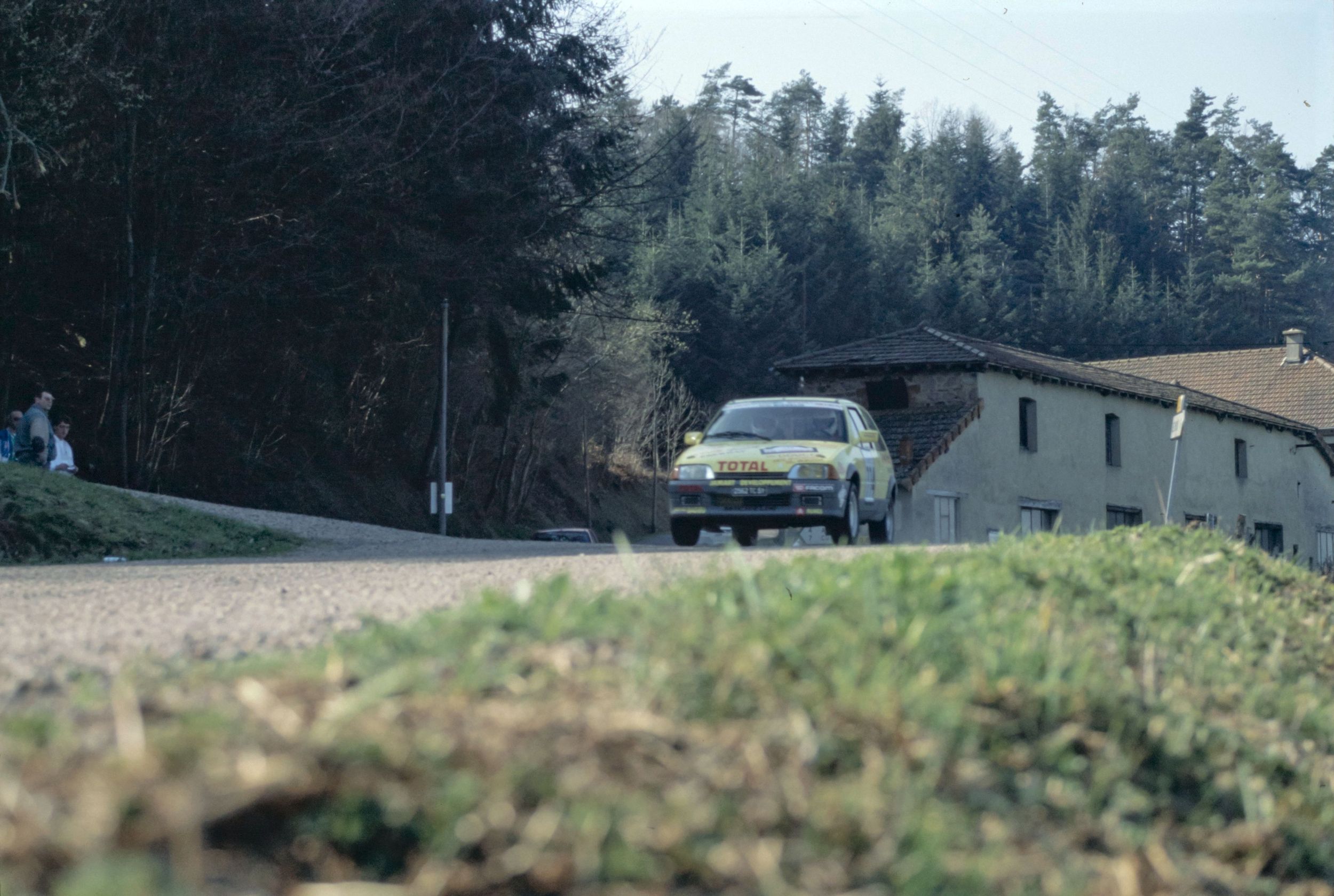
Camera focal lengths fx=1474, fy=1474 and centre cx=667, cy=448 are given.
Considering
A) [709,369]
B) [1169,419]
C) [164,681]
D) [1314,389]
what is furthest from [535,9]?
[1314,389]

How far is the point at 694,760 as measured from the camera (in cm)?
350

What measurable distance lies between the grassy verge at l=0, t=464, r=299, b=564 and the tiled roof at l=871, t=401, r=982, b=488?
17642 millimetres

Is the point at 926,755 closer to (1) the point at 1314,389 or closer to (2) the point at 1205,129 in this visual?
(1) the point at 1314,389

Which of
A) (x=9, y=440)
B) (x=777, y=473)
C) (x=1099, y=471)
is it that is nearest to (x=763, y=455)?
(x=777, y=473)

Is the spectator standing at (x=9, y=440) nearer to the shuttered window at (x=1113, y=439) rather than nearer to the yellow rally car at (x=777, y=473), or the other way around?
the yellow rally car at (x=777, y=473)

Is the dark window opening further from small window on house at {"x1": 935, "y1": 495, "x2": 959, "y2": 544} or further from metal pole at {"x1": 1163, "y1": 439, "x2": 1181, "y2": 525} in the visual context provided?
metal pole at {"x1": 1163, "y1": 439, "x2": 1181, "y2": 525}

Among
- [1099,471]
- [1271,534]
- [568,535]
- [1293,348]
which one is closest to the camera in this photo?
[568,535]

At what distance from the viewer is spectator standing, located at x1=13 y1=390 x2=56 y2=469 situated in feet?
65.3

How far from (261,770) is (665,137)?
1328 inches

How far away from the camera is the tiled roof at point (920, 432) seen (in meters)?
33.1

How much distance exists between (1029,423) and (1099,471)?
371cm

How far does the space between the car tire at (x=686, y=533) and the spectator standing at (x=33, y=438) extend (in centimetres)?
890

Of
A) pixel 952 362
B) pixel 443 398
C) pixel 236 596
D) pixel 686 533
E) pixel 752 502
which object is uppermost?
pixel 952 362

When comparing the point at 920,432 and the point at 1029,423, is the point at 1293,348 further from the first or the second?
the point at 920,432
